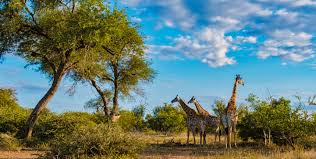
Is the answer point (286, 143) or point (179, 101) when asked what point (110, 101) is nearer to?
point (179, 101)

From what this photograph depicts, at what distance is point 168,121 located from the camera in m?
50.0

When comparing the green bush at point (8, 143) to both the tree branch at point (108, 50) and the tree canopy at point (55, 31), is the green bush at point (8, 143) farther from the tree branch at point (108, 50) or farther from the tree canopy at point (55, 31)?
the tree branch at point (108, 50)

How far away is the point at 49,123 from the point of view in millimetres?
23281

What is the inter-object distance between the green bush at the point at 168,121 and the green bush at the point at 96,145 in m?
35.3

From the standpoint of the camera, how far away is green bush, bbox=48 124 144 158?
533 inches

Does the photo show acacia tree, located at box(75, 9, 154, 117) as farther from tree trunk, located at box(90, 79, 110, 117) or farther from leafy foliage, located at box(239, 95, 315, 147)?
leafy foliage, located at box(239, 95, 315, 147)

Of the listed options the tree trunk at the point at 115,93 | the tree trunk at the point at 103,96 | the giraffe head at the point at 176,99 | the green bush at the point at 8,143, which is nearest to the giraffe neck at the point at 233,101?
the giraffe head at the point at 176,99

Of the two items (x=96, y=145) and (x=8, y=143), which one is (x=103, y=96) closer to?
(x=8, y=143)

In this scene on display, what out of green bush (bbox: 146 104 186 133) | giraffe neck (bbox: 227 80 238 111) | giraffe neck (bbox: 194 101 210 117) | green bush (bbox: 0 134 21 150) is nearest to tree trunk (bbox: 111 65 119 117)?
giraffe neck (bbox: 194 101 210 117)

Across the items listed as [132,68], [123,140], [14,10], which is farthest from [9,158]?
[132,68]

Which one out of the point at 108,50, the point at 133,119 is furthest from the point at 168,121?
the point at 108,50

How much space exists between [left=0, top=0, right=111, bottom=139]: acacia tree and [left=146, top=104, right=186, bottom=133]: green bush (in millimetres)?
26171

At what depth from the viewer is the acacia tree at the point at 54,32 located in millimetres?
21750

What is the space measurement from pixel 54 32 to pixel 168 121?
29.2 meters
